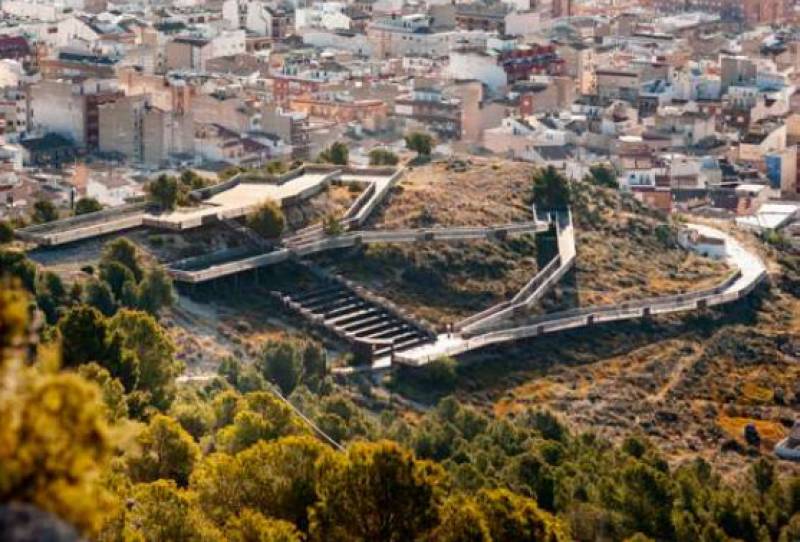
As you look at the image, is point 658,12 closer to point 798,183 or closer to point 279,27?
point 279,27

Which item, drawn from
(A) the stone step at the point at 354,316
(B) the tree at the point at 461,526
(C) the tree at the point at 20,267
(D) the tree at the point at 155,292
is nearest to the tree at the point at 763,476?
(A) the stone step at the point at 354,316

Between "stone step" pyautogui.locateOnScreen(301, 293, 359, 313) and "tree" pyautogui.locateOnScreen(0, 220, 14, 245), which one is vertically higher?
"tree" pyautogui.locateOnScreen(0, 220, 14, 245)

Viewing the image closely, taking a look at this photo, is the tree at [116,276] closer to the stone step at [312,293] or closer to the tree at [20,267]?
the tree at [20,267]

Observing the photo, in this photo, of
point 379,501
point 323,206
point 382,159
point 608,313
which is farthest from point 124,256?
point 379,501

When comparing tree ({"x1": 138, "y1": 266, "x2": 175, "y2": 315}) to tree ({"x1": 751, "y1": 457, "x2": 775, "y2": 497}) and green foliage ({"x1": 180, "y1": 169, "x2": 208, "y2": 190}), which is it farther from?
tree ({"x1": 751, "y1": 457, "x2": 775, "y2": 497})

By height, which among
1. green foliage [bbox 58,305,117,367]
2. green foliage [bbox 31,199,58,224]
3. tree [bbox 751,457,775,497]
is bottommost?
tree [bbox 751,457,775,497]

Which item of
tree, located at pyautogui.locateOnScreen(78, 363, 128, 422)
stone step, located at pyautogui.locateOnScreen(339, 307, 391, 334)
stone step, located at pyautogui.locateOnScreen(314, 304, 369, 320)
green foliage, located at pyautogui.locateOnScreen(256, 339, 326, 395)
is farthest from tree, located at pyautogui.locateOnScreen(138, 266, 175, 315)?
tree, located at pyautogui.locateOnScreen(78, 363, 128, 422)
